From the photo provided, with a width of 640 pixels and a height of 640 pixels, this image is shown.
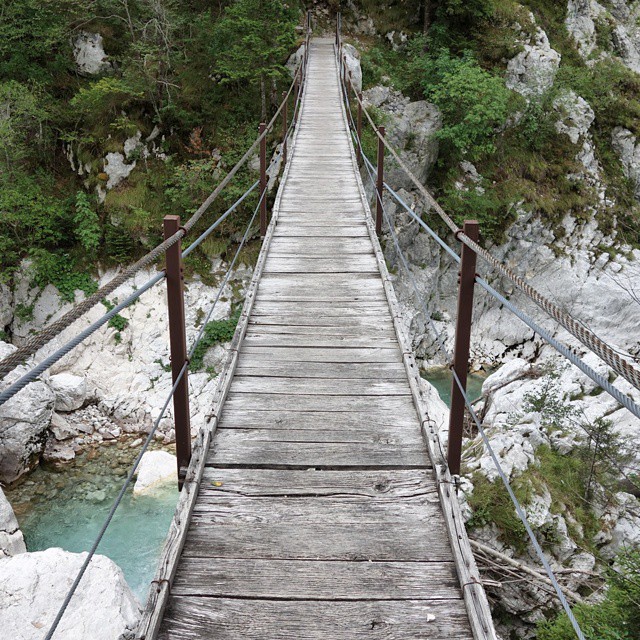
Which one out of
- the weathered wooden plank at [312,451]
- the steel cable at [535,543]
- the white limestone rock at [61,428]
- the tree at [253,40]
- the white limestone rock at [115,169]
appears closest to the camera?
the steel cable at [535,543]

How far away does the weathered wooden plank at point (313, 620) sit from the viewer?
1715mm

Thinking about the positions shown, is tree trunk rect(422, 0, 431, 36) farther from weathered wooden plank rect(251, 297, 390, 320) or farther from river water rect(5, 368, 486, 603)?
river water rect(5, 368, 486, 603)

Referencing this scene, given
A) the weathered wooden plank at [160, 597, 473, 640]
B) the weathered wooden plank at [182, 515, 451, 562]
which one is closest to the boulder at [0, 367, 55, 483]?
the weathered wooden plank at [182, 515, 451, 562]

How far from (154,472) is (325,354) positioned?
6.02m

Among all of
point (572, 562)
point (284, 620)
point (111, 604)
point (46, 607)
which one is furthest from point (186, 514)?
point (572, 562)

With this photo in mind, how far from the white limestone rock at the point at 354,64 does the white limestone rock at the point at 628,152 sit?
7301mm

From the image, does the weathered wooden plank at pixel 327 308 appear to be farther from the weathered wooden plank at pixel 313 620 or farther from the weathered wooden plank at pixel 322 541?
the weathered wooden plank at pixel 313 620

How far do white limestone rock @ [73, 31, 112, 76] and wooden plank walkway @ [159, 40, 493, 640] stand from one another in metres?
11.3

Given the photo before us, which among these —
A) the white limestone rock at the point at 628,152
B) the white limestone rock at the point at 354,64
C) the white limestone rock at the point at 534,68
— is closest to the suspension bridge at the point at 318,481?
the white limestone rock at the point at 354,64

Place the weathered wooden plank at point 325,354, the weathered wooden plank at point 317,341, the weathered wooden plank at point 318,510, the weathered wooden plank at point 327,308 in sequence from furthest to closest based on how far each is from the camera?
the weathered wooden plank at point 327,308
the weathered wooden plank at point 317,341
the weathered wooden plank at point 325,354
the weathered wooden plank at point 318,510

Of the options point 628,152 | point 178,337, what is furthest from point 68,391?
point 628,152

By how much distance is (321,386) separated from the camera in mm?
3148

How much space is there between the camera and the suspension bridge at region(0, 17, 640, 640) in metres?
1.75

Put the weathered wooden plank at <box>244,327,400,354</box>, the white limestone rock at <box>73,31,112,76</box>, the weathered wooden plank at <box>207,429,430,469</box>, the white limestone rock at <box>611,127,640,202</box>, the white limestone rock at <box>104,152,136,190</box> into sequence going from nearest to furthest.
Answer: the weathered wooden plank at <box>207,429,430,469</box> < the weathered wooden plank at <box>244,327,400,354</box> < the white limestone rock at <box>104,152,136,190</box> < the white limestone rock at <box>73,31,112,76</box> < the white limestone rock at <box>611,127,640,202</box>
